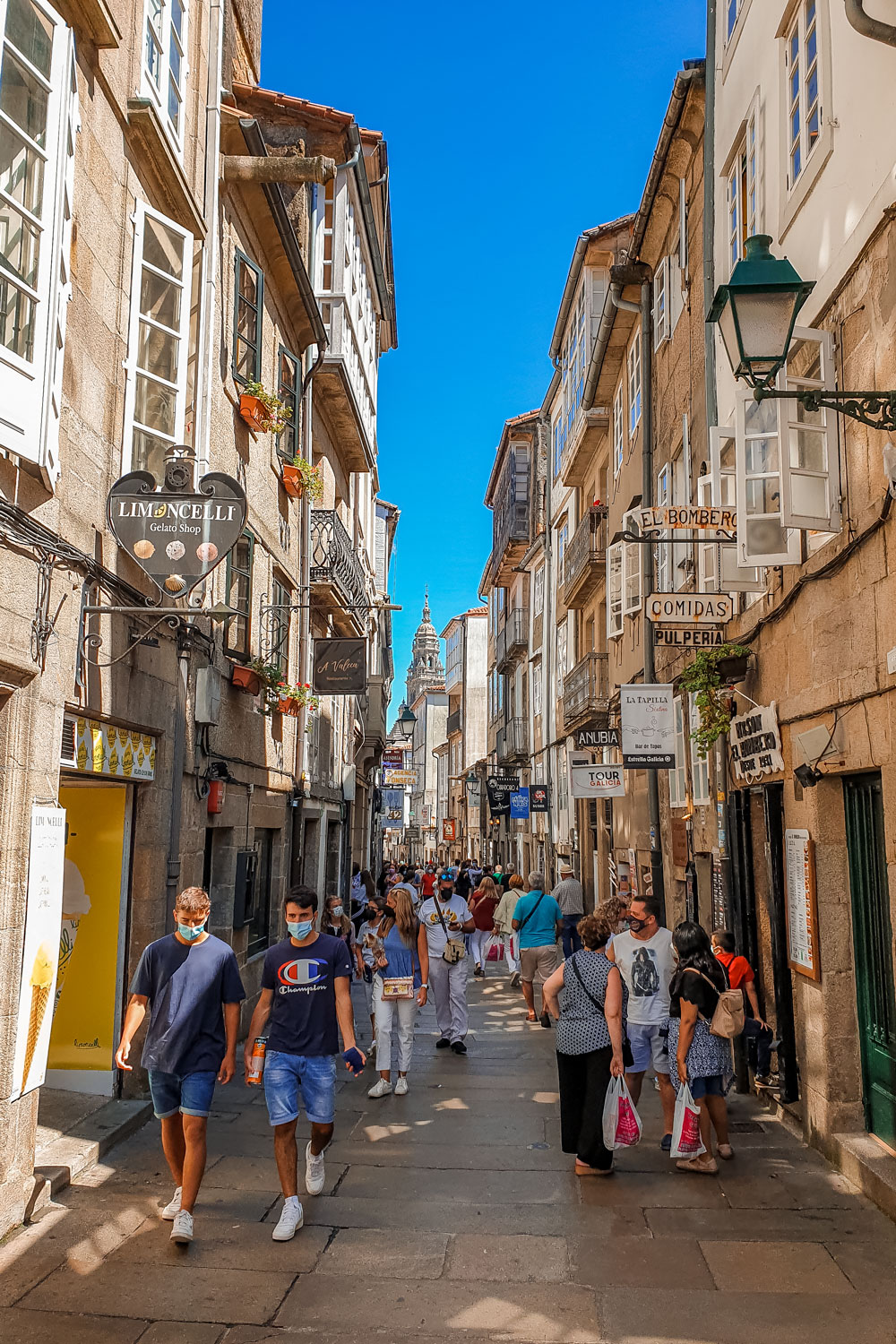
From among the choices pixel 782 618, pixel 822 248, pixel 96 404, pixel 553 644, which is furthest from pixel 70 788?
pixel 553 644

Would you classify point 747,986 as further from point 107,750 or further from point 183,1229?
point 107,750

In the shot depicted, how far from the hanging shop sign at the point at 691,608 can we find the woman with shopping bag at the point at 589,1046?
4174 mm

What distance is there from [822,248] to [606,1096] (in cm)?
586

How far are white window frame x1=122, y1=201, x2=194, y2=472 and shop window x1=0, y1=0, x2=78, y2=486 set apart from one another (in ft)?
6.89

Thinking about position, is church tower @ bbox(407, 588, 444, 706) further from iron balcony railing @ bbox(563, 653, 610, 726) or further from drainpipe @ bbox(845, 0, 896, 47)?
drainpipe @ bbox(845, 0, 896, 47)

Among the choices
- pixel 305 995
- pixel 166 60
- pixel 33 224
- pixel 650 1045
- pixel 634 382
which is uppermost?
pixel 634 382

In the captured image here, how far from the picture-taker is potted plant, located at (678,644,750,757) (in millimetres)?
9969

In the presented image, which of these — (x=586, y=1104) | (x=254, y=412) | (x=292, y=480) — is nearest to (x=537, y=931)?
(x=586, y=1104)

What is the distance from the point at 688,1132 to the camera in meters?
6.86

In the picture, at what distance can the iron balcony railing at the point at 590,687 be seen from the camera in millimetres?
21875

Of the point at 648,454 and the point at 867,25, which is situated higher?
the point at 648,454

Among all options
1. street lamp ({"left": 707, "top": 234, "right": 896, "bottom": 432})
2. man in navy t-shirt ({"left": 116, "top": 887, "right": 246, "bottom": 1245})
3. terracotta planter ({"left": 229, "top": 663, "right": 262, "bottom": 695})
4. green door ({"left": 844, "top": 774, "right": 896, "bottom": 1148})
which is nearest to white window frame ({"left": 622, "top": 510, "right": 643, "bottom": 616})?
terracotta planter ({"left": 229, "top": 663, "right": 262, "bottom": 695})

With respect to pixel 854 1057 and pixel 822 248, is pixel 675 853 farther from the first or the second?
pixel 822 248

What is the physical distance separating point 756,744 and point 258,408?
6.29 m
